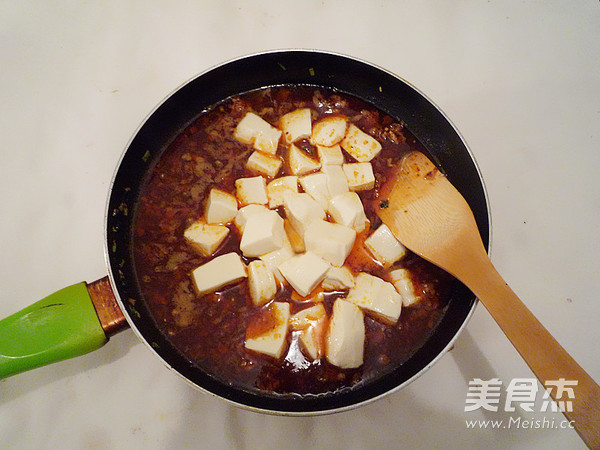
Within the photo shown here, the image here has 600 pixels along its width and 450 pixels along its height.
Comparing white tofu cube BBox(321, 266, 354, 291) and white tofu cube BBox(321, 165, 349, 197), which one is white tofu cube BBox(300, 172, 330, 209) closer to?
white tofu cube BBox(321, 165, 349, 197)

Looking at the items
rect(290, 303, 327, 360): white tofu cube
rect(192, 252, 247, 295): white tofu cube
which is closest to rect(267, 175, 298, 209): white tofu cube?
rect(192, 252, 247, 295): white tofu cube

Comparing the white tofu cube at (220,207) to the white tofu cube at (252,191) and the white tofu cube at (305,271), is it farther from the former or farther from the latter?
the white tofu cube at (305,271)

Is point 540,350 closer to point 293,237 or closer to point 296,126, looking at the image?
point 293,237

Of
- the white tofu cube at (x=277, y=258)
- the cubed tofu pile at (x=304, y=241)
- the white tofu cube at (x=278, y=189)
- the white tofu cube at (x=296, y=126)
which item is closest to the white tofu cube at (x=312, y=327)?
the cubed tofu pile at (x=304, y=241)

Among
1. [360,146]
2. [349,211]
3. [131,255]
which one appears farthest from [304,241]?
[131,255]

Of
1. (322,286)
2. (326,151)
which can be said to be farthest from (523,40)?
(322,286)
